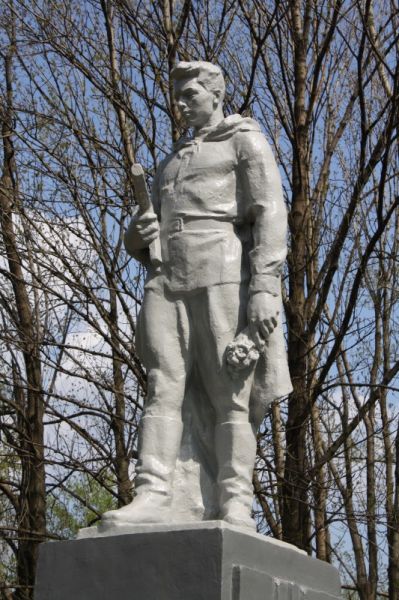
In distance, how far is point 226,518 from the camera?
17.3 ft

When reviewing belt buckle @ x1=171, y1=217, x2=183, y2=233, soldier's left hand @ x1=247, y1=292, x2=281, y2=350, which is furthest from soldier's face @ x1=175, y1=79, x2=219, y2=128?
soldier's left hand @ x1=247, y1=292, x2=281, y2=350

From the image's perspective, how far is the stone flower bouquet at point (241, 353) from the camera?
18.0ft

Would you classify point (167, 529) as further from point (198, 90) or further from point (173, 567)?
point (198, 90)

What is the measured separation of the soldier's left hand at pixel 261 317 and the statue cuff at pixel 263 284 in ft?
0.08

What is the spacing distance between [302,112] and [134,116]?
179cm

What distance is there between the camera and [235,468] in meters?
5.43

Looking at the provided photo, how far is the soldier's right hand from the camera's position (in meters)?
5.83

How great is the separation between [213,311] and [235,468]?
2.54 feet

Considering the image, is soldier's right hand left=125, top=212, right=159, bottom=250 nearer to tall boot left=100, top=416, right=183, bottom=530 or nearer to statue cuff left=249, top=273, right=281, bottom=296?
statue cuff left=249, top=273, right=281, bottom=296

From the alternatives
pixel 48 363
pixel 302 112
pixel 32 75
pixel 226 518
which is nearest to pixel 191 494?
pixel 226 518

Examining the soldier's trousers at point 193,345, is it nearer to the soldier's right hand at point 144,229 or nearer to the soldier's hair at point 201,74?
the soldier's right hand at point 144,229

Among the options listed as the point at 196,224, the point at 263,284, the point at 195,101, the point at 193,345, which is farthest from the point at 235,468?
the point at 195,101

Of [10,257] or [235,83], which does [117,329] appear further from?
[235,83]

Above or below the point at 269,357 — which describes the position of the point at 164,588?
below
